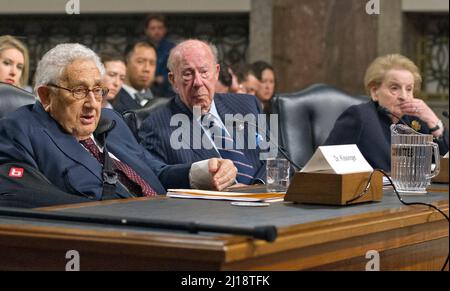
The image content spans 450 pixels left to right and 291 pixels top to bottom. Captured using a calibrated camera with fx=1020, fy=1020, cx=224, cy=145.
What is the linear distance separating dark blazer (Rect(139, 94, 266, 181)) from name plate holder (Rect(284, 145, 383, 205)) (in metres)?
1.13

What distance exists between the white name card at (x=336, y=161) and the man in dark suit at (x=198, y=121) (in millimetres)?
1081

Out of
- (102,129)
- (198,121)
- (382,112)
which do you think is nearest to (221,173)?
(102,129)

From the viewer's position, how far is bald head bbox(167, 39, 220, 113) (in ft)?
13.3

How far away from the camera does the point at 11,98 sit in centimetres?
354

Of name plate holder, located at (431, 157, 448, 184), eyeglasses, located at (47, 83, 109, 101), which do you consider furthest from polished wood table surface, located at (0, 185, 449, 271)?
name plate holder, located at (431, 157, 448, 184)

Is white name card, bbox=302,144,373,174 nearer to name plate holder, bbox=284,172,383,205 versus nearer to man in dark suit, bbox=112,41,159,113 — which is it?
name plate holder, bbox=284,172,383,205

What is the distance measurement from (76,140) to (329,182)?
2.89ft

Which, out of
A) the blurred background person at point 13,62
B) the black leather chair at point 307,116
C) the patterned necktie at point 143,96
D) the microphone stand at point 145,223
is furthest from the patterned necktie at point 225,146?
the patterned necktie at point 143,96

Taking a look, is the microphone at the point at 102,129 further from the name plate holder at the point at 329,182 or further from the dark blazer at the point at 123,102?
the dark blazer at the point at 123,102

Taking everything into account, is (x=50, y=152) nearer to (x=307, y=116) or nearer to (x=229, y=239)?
(x=229, y=239)

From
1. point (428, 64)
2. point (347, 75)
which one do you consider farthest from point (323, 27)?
point (428, 64)

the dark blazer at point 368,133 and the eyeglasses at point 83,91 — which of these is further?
the dark blazer at point 368,133

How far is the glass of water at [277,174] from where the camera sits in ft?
10.7
